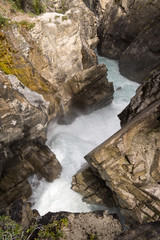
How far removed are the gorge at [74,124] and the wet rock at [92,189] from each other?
60 mm

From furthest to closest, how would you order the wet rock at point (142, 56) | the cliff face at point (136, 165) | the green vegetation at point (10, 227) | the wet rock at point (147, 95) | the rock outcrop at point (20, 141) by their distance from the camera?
the wet rock at point (142, 56)
the wet rock at point (147, 95)
the rock outcrop at point (20, 141)
the cliff face at point (136, 165)
the green vegetation at point (10, 227)

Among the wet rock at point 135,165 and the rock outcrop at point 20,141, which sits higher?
the rock outcrop at point 20,141

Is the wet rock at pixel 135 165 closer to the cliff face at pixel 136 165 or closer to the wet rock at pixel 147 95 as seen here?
the cliff face at pixel 136 165

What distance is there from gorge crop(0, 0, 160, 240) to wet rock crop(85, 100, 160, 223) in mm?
43

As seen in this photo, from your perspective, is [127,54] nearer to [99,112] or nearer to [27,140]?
[99,112]

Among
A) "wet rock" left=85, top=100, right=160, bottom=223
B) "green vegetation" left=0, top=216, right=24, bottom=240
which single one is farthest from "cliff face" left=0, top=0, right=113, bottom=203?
"wet rock" left=85, top=100, right=160, bottom=223

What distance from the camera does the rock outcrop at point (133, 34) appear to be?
69.2 ft

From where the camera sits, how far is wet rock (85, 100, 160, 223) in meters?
6.70

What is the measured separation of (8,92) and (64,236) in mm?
7021

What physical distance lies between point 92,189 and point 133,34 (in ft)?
79.3

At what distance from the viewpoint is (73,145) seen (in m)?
14.4

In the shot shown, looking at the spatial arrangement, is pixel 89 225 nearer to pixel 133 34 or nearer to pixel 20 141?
pixel 20 141

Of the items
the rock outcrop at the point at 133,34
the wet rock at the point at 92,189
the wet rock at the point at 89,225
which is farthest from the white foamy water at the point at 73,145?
the wet rock at the point at 89,225

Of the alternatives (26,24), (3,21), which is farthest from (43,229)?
(26,24)
